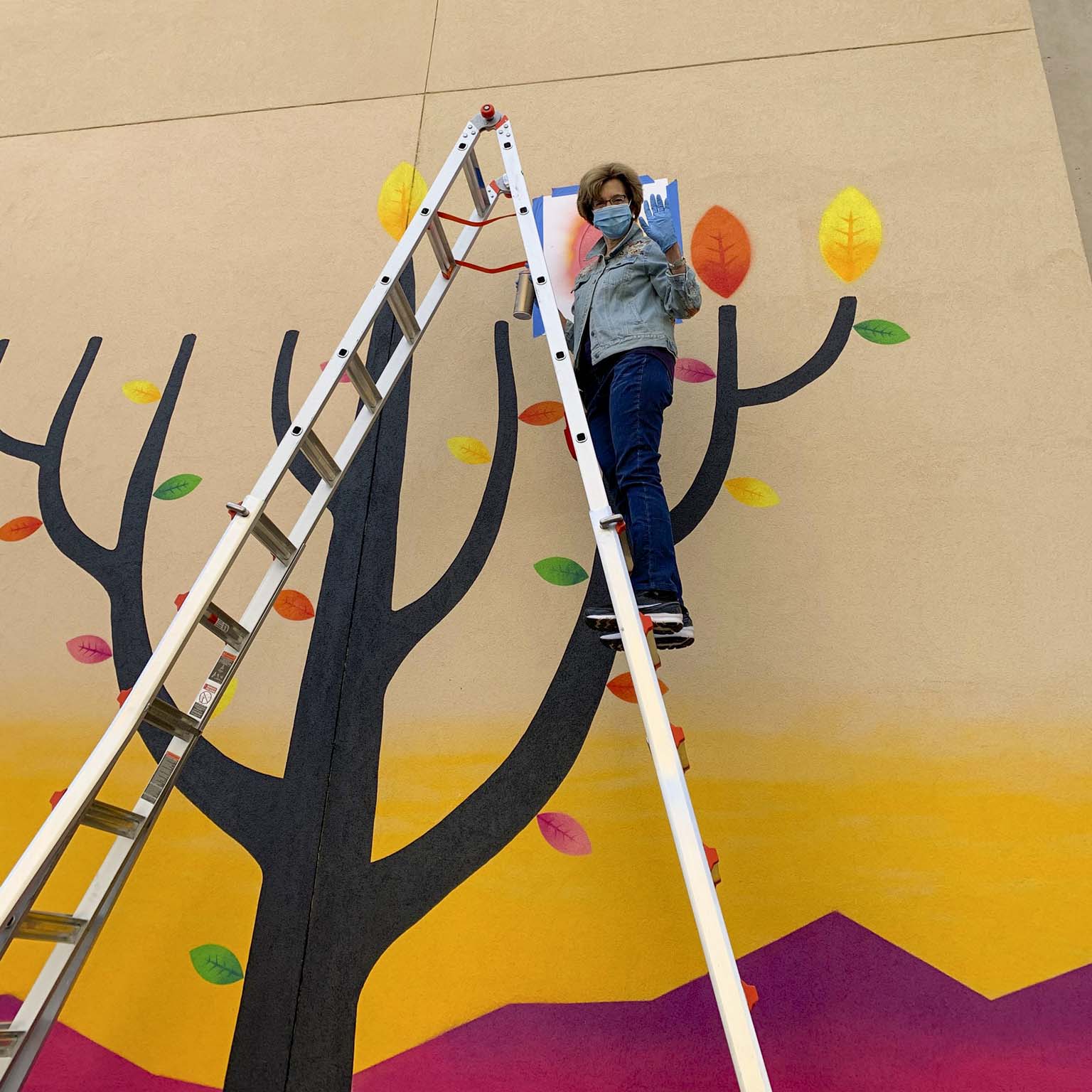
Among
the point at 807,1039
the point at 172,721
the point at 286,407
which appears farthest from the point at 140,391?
the point at 807,1039

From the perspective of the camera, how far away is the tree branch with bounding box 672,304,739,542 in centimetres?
217

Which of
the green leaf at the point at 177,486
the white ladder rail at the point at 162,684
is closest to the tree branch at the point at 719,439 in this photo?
the white ladder rail at the point at 162,684

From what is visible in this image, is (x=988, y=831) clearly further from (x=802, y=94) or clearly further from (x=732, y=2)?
(x=732, y=2)

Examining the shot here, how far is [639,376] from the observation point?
188 cm

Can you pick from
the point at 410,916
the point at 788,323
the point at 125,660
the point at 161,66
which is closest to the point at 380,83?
the point at 161,66

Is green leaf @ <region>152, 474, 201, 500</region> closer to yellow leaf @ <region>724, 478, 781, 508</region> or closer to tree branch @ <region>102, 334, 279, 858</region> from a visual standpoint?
tree branch @ <region>102, 334, 279, 858</region>

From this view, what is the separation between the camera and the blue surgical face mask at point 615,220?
1984 mm

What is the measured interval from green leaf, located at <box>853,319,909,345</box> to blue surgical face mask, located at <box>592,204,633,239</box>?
2.26 ft

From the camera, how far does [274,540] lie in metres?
1.71

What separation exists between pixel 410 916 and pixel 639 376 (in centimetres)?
118

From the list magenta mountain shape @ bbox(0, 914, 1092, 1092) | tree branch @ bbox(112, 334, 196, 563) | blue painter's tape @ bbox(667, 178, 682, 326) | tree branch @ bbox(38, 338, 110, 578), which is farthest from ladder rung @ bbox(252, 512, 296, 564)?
blue painter's tape @ bbox(667, 178, 682, 326)

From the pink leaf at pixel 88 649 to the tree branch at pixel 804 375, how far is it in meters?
1.66

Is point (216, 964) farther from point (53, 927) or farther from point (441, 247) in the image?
point (441, 247)

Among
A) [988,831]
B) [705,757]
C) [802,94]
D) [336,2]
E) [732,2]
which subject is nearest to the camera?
[988,831]
